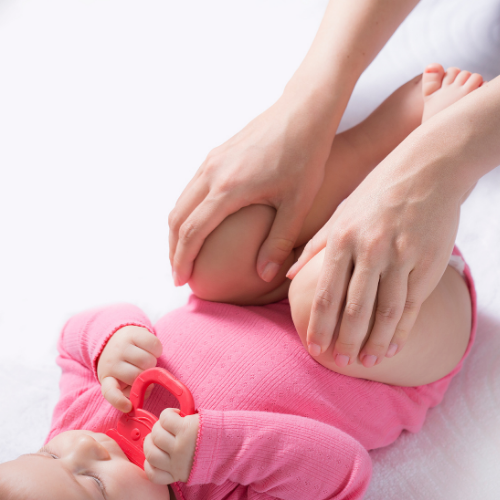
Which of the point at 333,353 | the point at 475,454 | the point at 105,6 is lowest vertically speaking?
the point at 475,454

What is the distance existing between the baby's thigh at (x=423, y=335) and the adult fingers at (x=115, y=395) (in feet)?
0.89

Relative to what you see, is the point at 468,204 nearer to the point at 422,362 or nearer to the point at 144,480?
the point at 422,362

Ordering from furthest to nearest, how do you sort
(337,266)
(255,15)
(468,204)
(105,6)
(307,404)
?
(105,6), (255,15), (468,204), (307,404), (337,266)

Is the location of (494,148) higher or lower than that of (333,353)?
higher

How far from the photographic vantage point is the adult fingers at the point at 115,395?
0.72 metres

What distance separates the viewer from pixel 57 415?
0.83 metres

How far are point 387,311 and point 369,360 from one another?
90 mm

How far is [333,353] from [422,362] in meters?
0.17

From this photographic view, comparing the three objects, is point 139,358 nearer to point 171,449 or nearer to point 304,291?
point 171,449

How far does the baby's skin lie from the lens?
0.62 metres

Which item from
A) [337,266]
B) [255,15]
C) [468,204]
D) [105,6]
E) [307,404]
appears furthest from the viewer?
[105,6]

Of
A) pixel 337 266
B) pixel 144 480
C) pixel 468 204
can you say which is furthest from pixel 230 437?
pixel 468 204

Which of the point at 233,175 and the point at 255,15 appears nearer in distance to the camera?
the point at 233,175

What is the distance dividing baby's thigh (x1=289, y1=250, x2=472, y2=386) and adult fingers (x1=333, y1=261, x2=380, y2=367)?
6 cm
